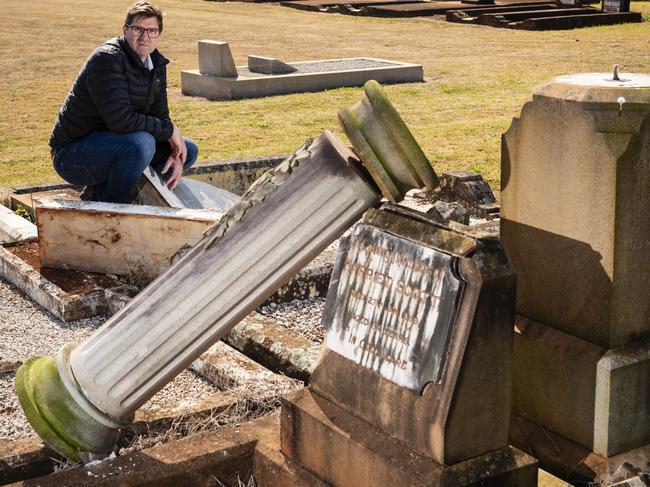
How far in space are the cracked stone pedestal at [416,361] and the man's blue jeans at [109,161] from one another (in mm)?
3087

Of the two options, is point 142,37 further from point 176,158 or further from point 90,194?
point 90,194

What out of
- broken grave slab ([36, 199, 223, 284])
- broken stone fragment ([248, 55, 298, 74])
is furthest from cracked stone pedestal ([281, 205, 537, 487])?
broken stone fragment ([248, 55, 298, 74])

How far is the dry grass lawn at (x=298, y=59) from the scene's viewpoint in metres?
10.8

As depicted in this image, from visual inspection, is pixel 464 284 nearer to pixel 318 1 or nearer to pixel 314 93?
pixel 314 93

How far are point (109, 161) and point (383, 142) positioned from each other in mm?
3295

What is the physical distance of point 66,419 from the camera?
3588mm

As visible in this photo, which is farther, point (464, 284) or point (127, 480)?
point (127, 480)

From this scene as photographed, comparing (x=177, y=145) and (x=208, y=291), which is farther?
(x=177, y=145)

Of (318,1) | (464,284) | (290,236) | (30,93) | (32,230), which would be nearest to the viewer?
(464,284)

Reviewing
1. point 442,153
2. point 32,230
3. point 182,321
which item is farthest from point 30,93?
point 182,321

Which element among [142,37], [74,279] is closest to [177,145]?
[142,37]

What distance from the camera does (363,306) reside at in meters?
3.20

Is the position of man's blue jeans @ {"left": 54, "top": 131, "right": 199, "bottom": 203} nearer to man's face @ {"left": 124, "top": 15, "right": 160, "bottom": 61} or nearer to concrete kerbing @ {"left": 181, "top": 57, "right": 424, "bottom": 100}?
man's face @ {"left": 124, "top": 15, "right": 160, "bottom": 61}

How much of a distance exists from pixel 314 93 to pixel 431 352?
37.2ft
